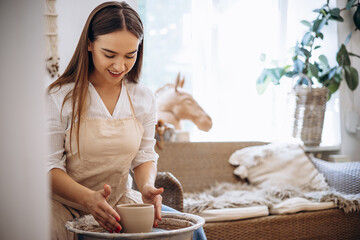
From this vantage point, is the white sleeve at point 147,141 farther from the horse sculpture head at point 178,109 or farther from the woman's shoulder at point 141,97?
the horse sculpture head at point 178,109

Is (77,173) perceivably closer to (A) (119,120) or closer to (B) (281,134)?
(A) (119,120)

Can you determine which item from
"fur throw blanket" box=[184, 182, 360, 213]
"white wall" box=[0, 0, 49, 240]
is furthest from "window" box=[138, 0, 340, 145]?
"white wall" box=[0, 0, 49, 240]

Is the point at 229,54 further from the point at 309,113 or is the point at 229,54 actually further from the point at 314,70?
the point at 309,113

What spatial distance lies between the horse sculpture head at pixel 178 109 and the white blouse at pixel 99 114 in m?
1.23

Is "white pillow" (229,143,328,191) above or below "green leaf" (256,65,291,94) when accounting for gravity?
below

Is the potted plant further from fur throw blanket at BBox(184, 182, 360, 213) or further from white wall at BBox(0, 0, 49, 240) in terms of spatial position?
white wall at BBox(0, 0, 49, 240)

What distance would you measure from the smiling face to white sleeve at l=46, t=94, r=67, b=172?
0.61ft

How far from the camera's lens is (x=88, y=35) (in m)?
1.23

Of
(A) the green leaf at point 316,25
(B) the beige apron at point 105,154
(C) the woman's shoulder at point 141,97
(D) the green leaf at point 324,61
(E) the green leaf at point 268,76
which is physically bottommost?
(B) the beige apron at point 105,154

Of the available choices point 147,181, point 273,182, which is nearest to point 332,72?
point 273,182

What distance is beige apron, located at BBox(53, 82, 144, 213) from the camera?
3.93 ft

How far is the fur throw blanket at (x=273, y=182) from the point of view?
7.45 ft

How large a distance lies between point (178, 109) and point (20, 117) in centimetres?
237

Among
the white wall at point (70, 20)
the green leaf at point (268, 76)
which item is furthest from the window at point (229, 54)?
the white wall at point (70, 20)
